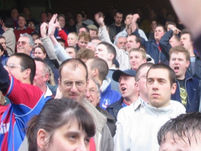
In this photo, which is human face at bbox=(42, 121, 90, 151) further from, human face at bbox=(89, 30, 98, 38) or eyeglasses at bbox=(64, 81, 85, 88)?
human face at bbox=(89, 30, 98, 38)

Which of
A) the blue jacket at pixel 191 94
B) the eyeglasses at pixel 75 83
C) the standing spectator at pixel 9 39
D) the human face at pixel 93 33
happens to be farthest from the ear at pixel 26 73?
the human face at pixel 93 33

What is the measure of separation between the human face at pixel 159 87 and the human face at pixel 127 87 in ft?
3.18

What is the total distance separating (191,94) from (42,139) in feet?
11.3

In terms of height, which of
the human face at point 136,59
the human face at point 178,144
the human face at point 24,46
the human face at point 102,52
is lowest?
the human face at point 178,144

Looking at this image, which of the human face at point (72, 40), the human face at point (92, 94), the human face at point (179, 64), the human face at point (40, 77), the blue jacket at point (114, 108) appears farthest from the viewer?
the human face at point (72, 40)

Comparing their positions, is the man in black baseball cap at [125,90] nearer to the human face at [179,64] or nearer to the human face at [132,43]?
the human face at [179,64]

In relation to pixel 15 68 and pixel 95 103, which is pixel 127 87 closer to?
pixel 95 103

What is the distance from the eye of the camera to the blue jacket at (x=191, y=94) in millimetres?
5031

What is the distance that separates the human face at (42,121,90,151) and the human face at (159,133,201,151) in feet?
1.29

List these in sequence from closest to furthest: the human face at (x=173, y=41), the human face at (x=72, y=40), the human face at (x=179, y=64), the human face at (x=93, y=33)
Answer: the human face at (x=179, y=64)
the human face at (x=173, y=41)
the human face at (x=72, y=40)
the human face at (x=93, y=33)

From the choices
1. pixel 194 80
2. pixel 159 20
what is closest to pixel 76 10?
pixel 159 20

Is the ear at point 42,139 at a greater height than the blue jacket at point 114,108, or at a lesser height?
greater

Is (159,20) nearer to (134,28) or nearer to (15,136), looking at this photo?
(134,28)

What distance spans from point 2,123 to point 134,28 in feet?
21.7
